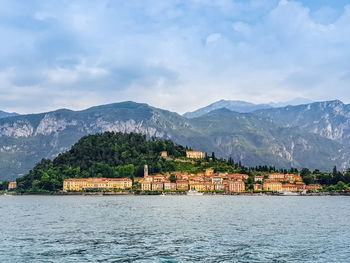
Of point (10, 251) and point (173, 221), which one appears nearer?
point (10, 251)

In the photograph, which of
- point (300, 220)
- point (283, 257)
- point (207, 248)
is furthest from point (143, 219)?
point (283, 257)

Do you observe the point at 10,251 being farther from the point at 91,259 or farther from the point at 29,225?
the point at 29,225

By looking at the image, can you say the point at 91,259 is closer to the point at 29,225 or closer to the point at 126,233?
the point at 126,233

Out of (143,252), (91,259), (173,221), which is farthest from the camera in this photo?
(173,221)

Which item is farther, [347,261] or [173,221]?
[173,221]

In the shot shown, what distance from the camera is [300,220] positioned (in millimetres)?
77938

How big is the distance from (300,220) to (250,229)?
17.3 metres

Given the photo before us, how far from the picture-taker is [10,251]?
47.1 m

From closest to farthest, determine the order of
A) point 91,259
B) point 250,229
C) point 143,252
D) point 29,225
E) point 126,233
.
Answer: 1. point 91,259
2. point 143,252
3. point 126,233
4. point 250,229
5. point 29,225

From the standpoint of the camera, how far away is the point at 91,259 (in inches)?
1694

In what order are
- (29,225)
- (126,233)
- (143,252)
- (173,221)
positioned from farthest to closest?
(173,221), (29,225), (126,233), (143,252)

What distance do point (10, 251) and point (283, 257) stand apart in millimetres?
26530

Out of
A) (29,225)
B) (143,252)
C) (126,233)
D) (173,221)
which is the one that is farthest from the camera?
(173,221)

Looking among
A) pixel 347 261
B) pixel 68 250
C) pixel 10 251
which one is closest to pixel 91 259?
pixel 68 250
